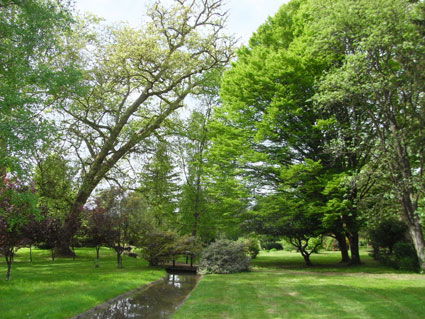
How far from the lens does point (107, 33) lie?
74.2 feet

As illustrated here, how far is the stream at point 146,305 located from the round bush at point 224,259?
3.89 metres

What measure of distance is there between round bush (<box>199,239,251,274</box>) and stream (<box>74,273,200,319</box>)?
3.89 metres

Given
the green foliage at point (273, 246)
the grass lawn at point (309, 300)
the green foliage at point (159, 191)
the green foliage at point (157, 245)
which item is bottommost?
the green foliage at point (273, 246)

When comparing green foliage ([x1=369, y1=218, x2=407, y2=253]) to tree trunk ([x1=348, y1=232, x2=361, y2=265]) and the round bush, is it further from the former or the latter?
the round bush

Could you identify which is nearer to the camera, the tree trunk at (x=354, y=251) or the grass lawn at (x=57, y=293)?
the grass lawn at (x=57, y=293)

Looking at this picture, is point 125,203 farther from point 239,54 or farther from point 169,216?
point 239,54

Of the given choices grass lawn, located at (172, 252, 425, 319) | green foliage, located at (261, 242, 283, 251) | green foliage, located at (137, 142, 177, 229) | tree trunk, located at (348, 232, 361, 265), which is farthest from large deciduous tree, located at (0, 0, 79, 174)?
green foliage, located at (261, 242, 283, 251)

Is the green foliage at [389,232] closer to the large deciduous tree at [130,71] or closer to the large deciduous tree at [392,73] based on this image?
the large deciduous tree at [392,73]

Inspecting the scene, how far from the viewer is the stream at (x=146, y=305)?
8.20m

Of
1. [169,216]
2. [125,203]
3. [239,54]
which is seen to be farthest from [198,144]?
[125,203]

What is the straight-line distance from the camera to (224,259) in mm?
16953

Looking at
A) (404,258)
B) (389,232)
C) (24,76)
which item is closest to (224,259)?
(404,258)

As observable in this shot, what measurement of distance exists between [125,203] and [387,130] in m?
14.4

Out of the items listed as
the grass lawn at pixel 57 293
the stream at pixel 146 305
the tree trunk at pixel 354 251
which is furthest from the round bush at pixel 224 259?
the tree trunk at pixel 354 251
